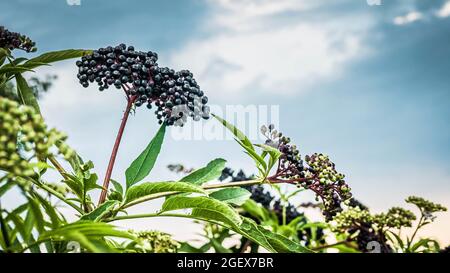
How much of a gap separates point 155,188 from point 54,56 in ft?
1.84

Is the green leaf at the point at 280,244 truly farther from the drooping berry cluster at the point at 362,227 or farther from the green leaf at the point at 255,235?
the drooping berry cluster at the point at 362,227

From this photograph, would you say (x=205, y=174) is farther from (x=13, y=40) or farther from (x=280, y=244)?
(x=13, y=40)

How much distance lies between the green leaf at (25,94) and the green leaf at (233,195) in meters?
0.53

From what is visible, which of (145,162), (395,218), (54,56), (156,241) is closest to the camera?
(145,162)

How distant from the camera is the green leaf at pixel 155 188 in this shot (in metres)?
1.07

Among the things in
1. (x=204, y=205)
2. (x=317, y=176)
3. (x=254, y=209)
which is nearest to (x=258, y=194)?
(x=254, y=209)

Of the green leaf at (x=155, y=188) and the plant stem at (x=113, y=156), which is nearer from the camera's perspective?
the green leaf at (x=155, y=188)

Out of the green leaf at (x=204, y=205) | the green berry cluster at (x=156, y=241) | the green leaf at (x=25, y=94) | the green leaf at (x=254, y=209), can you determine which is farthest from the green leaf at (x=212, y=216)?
the green leaf at (x=254, y=209)

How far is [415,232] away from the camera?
2219 mm

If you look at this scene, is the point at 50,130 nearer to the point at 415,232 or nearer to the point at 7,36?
the point at 7,36

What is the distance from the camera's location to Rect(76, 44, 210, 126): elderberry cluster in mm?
1365

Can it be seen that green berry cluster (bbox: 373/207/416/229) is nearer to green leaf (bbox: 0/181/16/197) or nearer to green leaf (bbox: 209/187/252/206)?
green leaf (bbox: 209/187/252/206)

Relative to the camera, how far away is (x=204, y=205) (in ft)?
3.63

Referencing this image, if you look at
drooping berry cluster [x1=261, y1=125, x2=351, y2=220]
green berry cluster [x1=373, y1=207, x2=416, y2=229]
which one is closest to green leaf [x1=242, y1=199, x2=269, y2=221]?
green berry cluster [x1=373, y1=207, x2=416, y2=229]
